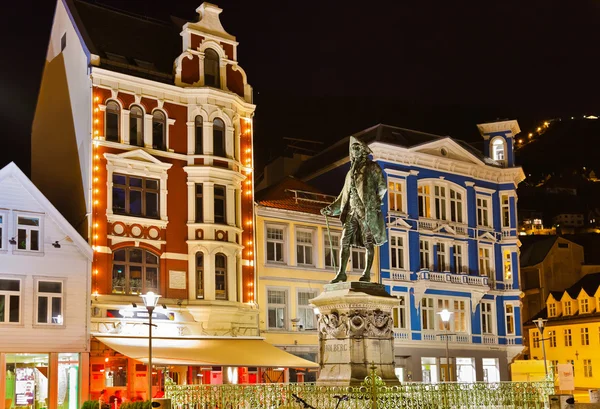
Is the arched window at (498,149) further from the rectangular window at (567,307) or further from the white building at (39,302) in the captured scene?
the white building at (39,302)

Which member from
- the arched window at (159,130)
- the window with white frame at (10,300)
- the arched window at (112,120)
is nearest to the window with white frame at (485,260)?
the arched window at (159,130)

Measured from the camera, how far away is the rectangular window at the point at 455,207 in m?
48.9

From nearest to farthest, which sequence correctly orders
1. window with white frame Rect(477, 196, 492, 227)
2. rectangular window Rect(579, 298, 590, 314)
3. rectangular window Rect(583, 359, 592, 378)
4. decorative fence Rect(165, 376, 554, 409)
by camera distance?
decorative fence Rect(165, 376, 554, 409), window with white frame Rect(477, 196, 492, 227), rectangular window Rect(583, 359, 592, 378), rectangular window Rect(579, 298, 590, 314)

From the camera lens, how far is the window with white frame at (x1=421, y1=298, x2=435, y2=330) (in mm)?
46188

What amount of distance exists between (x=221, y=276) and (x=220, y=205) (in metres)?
3.05

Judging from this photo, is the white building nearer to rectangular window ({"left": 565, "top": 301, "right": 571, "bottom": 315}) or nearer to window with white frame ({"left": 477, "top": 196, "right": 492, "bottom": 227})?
window with white frame ({"left": 477, "top": 196, "right": 492, "bottom": 227})

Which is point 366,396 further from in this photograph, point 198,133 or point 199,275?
point 198,133

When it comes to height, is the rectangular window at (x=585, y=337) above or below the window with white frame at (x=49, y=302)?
below

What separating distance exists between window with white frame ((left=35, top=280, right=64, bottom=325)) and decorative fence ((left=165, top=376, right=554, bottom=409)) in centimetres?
1473

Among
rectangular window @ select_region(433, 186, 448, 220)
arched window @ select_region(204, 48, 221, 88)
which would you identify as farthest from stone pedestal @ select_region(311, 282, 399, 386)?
rectangular window @ select_region(433, 186, 448, 220)

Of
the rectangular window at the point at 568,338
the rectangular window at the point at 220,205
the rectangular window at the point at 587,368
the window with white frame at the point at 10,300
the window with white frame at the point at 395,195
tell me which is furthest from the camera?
the rectangular window at the point at 568,338

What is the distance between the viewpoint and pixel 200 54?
3894 centimetres

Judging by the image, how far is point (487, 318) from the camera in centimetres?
4944

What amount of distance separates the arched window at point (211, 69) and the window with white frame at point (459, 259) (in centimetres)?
1701
